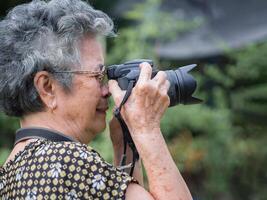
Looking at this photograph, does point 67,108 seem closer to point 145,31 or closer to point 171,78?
point 171,78

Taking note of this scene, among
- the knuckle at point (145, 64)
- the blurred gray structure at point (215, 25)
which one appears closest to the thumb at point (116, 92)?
the knuckle at point (145, 64)

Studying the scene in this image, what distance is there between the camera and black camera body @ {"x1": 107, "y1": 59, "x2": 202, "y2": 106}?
236 centimetres

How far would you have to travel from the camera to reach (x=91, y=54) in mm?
2439

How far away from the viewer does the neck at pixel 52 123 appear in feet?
7.77

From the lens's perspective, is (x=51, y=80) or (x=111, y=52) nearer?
(x=51, y=80)

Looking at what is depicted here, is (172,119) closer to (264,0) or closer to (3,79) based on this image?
(264,0)

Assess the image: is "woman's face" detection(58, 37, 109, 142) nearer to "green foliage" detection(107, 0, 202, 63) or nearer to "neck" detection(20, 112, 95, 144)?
"neck" detection(20, 112, 95, 144)

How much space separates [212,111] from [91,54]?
4.59 m

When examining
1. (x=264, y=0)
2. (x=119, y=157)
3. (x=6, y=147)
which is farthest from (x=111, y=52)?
(x=119, y=157)

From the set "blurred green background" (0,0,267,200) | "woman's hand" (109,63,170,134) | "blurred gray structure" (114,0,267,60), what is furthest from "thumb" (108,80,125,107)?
"blurred gray structure" (114,0,267,60)

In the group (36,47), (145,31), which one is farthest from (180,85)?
(145,31)

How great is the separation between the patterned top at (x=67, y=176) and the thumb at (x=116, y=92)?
0.19m

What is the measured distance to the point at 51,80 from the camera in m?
2.37

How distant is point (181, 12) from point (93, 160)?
17.6ft
